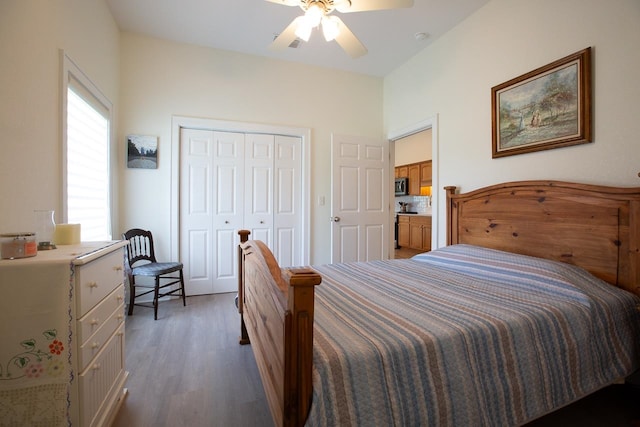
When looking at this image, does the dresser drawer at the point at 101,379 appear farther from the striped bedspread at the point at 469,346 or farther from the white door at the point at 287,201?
the white door at the point at 287,201

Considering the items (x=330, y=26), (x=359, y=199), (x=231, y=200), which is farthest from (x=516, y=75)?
(x=231, y=200)

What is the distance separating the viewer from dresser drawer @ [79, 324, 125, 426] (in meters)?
1.12

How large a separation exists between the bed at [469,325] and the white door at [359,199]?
173cm

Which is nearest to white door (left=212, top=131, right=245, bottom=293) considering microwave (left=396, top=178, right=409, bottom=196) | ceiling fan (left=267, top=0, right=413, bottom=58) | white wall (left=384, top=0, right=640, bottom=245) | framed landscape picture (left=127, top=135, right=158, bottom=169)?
framed landscape picture (left=127, top=135, right=158, bottom=169)

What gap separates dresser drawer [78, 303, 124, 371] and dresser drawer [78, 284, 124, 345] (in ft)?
0.06

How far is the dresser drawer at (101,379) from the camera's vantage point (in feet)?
3.69

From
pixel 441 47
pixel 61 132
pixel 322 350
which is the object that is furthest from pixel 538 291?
pixel 61 132

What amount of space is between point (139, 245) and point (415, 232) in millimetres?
5149

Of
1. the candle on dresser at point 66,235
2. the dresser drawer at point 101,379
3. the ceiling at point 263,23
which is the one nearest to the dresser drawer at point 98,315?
the dresser drawer at point 101,379

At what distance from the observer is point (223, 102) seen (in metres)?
3.41

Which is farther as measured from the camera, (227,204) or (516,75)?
(227,204)

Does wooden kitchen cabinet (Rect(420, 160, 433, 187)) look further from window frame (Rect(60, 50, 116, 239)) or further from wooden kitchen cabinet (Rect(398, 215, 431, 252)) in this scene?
window frame (Rect(60, 50, 116, 239))

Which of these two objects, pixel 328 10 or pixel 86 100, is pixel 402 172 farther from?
pixel 86 100

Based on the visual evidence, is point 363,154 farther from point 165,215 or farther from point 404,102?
point 165,215
